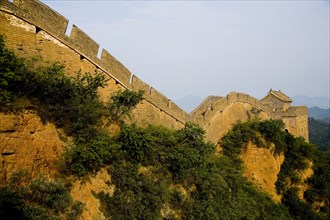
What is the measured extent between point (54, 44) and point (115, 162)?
378 centimetres

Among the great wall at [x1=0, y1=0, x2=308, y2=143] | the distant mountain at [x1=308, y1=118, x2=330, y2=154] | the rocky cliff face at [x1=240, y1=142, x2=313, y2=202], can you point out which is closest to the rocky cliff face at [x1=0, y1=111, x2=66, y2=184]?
the great wall at [x1=0, y1=0, x2=308, y2=143]

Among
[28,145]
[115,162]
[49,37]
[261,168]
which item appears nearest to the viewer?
[28,145]

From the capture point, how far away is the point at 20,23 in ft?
24.7

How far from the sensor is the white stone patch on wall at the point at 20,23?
24.1 ft

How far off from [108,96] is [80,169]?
149 inches

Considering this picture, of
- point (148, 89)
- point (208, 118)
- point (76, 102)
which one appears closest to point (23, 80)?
point (76, 102)

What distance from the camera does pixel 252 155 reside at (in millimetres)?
15797

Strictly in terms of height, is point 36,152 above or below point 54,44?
below

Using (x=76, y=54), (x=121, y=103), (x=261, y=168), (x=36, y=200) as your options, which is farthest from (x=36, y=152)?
(x=261, y=168)

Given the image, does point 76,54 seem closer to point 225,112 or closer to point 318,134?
point 225,112

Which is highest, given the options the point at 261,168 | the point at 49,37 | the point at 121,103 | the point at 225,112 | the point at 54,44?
the point at 225,112

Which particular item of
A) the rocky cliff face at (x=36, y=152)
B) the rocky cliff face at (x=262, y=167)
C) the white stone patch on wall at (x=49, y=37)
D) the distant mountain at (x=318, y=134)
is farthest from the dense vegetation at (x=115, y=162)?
the distant mountain at (x=318, y=134)

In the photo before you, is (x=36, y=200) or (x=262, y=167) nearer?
(x=36, y=200)

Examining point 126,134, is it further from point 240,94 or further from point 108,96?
point 240,94
